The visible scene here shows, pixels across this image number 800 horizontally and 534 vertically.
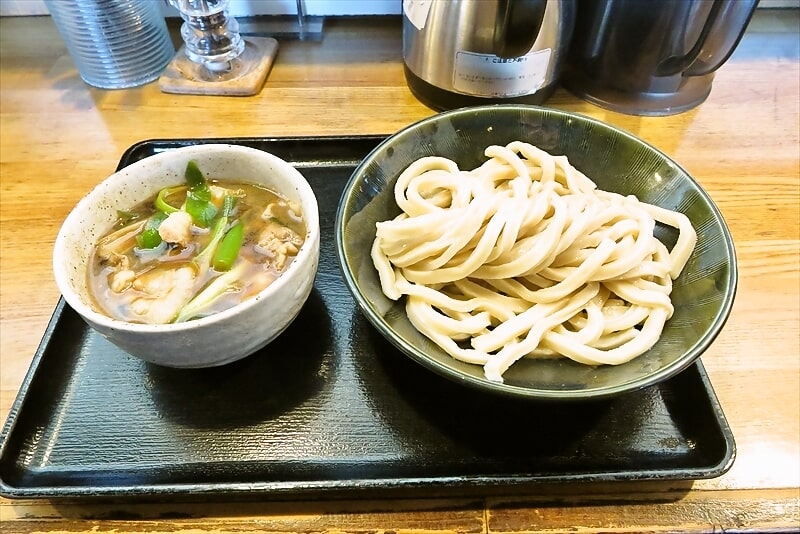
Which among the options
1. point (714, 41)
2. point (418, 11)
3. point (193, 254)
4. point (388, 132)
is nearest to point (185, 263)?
point (193, 254)

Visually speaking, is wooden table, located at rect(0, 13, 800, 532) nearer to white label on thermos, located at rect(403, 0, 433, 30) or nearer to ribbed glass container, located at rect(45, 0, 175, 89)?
ribbed glass container, located at rect(45, 0, 175, 89)

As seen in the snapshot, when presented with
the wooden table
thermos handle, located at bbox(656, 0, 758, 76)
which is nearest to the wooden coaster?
the wooden table

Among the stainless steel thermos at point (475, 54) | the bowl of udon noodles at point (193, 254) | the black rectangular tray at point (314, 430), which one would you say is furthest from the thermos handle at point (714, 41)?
the bowl of udon noodles at point (193, 254)

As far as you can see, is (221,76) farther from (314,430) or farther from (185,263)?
(314,430)

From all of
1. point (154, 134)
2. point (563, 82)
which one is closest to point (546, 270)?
point (563, 82)

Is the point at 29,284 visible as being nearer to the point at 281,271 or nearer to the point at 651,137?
the point at 281,271

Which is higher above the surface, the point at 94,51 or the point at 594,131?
the point at 594,131
